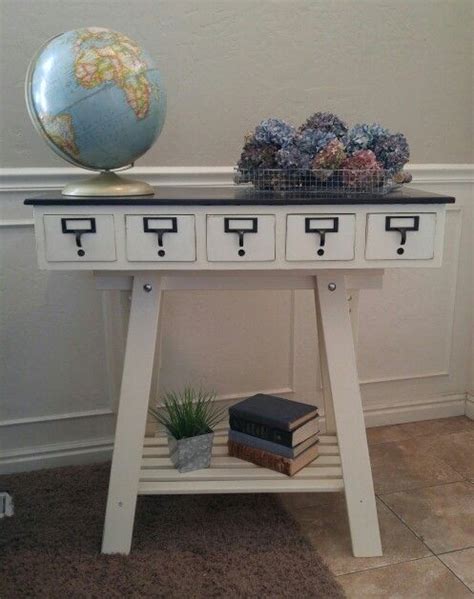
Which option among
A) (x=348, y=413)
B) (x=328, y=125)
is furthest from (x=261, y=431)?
(x=328, y=125)

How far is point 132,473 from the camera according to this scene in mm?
1267

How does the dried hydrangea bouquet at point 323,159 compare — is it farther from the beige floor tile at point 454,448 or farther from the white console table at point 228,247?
the beige floor tile at point 454,448

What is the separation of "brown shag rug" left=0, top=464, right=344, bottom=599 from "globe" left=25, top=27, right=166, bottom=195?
0.86m

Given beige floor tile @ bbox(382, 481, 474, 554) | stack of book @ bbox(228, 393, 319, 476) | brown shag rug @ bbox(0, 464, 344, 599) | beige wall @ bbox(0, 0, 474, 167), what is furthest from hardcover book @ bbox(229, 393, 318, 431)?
beige wall @ bbox(0, 0, 474, 167)

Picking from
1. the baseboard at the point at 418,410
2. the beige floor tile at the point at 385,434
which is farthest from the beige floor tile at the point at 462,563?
the baseboard at the point at 418,410

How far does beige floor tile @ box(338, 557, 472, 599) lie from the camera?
3.92 ft

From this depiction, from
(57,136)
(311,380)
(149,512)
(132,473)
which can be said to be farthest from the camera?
(311,380)

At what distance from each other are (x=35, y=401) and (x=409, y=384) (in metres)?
1.31

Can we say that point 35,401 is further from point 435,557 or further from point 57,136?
point 435,557

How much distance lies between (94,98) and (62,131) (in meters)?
0.10

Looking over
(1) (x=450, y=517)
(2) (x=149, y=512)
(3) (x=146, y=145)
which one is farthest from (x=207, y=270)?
(1) (x=450, y=517)

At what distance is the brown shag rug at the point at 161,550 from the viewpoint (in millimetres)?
1201

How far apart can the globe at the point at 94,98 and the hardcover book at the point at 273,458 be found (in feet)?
2.34

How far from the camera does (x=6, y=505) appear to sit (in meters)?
1.50
